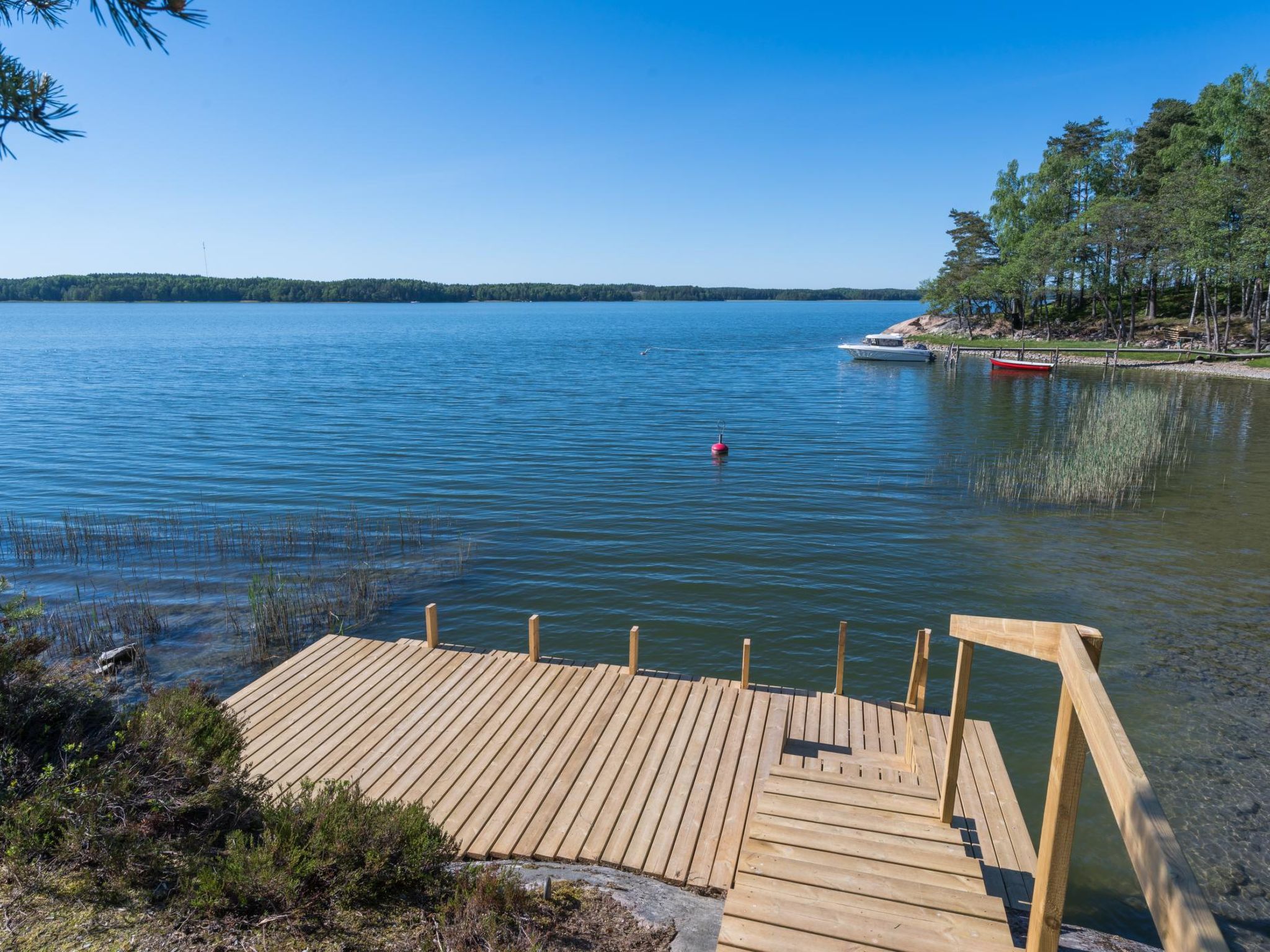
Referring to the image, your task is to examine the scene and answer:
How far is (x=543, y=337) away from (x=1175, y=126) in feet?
232

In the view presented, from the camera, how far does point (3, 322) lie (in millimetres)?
127375

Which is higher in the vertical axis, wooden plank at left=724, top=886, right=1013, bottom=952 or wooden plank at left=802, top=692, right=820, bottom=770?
wooden plank at left=724, top=886, right=1013, bottom=952

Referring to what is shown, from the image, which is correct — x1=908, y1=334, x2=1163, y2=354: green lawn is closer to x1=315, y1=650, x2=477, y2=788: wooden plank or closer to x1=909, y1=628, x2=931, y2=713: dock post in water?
x1=909, y1=628, x2=931, y2=713: dock post in water

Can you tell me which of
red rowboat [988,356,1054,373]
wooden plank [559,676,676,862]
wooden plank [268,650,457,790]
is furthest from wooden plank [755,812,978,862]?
red rowboat [988,356,1054,373]

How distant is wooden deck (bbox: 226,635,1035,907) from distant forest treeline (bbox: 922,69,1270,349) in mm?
46867

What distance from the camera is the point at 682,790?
755 cm

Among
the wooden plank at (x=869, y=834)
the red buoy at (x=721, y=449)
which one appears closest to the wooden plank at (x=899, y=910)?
the wooden plank at (x=869, y=834)

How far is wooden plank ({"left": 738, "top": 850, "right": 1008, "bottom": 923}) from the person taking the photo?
470 centimetres

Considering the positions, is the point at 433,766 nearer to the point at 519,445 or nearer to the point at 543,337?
the point at 519,445

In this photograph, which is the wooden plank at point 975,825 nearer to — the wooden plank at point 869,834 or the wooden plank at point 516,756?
the wooden plank at point 869,834

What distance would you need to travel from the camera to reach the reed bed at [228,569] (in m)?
14.0

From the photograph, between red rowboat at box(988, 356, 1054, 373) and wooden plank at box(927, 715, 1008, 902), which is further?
red rowboat at box(988, 356, 1054, 373)

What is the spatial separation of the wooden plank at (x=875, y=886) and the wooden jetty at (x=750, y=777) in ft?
0.05

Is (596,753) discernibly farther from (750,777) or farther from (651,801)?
(750,777)
